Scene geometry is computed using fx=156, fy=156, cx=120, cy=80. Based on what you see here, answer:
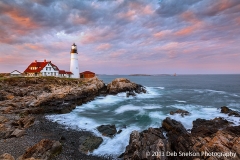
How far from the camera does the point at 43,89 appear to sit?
115 feet

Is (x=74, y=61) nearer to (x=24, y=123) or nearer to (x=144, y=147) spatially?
(x=24, y=123)

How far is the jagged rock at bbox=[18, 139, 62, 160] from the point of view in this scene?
1040 centimetres

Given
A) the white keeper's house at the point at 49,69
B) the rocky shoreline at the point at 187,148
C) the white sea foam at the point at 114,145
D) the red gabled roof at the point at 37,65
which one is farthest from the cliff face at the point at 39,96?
the rocky shoreline at the point at 187,148

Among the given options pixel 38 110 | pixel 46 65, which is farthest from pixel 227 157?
pixel 46 65

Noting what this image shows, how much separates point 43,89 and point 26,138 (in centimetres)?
2283

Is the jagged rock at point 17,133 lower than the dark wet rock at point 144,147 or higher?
lower

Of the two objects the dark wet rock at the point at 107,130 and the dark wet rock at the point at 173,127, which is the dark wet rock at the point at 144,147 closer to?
the dark wet rock at the point at 173,127

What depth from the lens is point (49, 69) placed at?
5128 cm

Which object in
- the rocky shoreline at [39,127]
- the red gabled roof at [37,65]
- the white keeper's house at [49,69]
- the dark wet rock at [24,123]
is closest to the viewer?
the rocky shoreline at [39,127]

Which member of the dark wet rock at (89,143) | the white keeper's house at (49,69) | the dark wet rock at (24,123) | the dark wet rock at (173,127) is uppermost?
the white keeper's house at (49,69)

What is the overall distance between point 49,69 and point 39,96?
82.3 feet

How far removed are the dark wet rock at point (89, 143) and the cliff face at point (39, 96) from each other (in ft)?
36.5

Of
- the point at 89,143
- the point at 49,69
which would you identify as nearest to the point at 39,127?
the point at 89,143

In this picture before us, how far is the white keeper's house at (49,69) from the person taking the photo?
1961 inches
